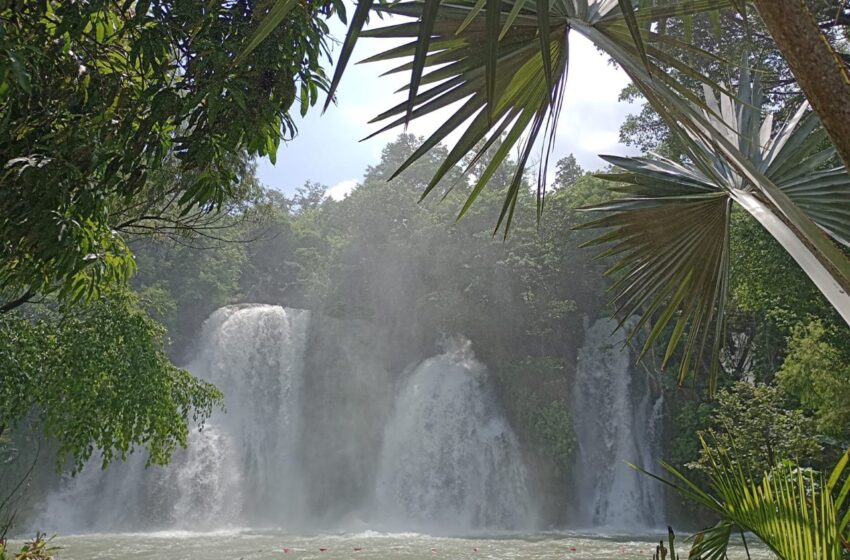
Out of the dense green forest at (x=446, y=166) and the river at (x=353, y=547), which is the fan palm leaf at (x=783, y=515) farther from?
the river at (x=353, y=547)

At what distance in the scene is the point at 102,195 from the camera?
9.79 ft

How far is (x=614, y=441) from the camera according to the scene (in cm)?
1948

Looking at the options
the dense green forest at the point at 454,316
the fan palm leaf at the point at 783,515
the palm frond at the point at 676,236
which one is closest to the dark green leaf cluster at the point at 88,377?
the dense green forest at the point at 454,316

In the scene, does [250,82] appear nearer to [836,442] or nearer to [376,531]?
[836,442]

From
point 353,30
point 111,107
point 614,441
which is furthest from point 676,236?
point 614,441

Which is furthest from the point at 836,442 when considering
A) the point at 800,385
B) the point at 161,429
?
the point at 161,429

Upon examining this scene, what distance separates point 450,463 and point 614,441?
4.77 meters

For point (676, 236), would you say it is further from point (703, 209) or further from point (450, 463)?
point (450, 463)

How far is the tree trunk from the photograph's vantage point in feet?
4.38

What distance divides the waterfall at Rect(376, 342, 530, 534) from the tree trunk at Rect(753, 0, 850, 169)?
17.4 m

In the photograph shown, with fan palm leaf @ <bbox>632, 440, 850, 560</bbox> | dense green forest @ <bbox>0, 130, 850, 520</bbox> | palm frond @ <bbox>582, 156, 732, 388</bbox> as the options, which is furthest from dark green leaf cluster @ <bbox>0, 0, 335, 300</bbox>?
dense green forest @ <bbox>0, 130, 850, 520</bbox>

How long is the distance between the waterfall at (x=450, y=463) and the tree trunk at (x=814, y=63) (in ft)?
57.0

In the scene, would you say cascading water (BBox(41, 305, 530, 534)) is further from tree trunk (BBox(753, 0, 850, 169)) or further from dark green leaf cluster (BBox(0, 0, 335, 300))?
tree trunk (BBox(753, 0, 850, 169))

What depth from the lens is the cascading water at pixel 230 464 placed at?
18422 millimetres
